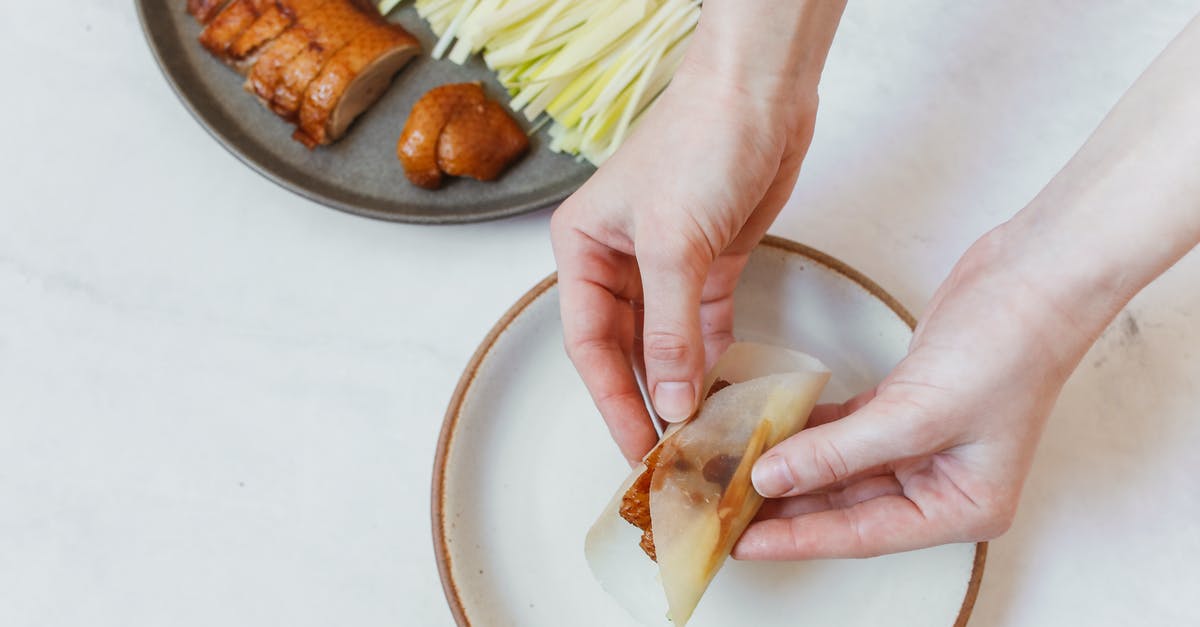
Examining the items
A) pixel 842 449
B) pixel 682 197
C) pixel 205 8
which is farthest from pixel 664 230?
pixel 205 8

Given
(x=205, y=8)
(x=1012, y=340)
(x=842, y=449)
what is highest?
(x=1012, y=340)

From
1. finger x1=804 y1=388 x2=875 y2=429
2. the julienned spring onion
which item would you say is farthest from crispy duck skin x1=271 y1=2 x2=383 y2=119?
finger x1=804 y1=388 x2=875 y2=429

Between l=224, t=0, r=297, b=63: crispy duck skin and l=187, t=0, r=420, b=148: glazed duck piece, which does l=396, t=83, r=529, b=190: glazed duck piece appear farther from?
l=224, t=0, r=297, b=63: crispy duck skin

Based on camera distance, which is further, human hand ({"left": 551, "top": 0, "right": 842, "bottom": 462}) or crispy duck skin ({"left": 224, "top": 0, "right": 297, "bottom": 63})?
crispy duck skin ({"left": 224, "top": 0, "right": 297, "bottom": 63})

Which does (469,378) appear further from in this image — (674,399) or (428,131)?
(428,131)

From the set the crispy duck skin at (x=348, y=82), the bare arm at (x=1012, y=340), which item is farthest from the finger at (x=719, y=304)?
the crispy duck skin at (x=348, y=82)

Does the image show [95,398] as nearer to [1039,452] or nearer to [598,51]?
[598,51]

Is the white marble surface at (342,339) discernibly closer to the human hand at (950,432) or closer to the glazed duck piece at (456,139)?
the glazed duck piece at (456,139)
